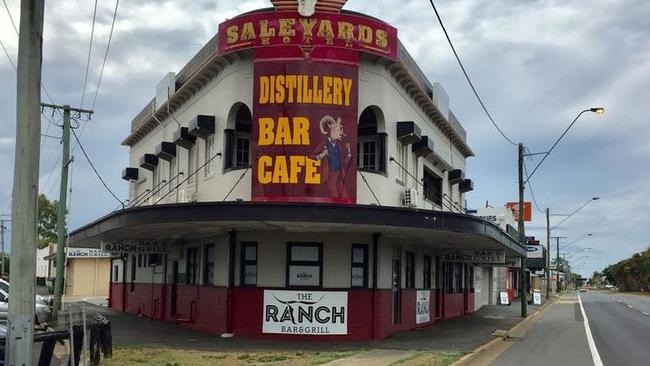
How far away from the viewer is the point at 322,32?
1975 centimetres

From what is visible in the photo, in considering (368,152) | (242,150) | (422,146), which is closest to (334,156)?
(368,152)

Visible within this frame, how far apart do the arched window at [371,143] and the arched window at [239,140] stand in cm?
330

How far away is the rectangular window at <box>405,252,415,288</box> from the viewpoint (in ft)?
79.4

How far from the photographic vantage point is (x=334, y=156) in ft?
64.3

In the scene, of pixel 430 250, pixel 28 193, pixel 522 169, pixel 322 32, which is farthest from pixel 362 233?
pixel 522 169

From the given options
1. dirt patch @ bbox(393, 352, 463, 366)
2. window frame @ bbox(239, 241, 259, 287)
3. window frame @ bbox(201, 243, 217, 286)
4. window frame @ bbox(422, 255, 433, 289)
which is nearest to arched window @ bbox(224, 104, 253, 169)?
window frame @ bbox(239, 241, 259, 287)

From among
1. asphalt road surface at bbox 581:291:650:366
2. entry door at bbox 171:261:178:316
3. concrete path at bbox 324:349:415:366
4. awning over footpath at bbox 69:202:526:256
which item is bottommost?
asphalt road surface at bbox 581:291:650:366

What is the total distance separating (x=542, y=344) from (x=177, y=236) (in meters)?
11.8

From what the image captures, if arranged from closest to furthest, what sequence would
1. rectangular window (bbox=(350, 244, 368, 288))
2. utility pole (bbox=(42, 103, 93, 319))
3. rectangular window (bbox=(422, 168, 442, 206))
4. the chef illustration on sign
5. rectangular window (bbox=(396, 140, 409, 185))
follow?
1. the chef illustration on sign
2. rectangular window (bbox=(350, 244, 368, 288))
3. rectangular window (bbox=(396, 140, 409, 185))
4. utility pole (bbox=(42, 103, 93, 319))
5. rectangular window (bbox=(422, 168, 442, 206))

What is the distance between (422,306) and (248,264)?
27.1 ft

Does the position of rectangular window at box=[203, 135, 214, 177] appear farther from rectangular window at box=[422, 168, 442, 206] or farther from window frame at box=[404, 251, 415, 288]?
rectangular window at box=[422, 168, 442, 206]

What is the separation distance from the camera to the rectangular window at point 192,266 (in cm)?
2339

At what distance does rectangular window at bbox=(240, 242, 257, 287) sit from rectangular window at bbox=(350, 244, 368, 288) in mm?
2680

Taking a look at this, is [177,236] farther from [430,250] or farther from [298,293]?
[430,250]
